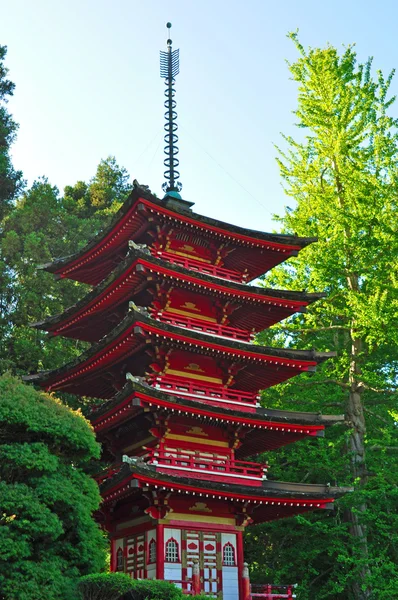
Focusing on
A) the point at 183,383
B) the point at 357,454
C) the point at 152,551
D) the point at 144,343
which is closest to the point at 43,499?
the point at 152,551

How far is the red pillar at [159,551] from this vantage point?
18.6 metres

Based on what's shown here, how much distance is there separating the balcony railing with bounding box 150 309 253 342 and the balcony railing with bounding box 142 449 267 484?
395cm

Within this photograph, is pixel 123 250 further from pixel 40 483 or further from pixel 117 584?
pixel 117 584

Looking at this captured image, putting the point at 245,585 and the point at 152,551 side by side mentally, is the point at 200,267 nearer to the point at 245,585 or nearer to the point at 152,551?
the point at 152,551

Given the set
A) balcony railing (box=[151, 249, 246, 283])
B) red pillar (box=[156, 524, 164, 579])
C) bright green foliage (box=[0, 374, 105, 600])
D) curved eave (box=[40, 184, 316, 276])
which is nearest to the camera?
bright green foliage (box=[0, 374, 105, 600])

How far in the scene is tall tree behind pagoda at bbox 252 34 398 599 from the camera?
2456 cm

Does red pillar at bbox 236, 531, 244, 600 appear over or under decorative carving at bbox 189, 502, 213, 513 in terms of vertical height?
under

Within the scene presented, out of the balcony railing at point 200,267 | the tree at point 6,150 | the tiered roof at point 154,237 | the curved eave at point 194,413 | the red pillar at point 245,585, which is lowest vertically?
the red pillar at point 245,585

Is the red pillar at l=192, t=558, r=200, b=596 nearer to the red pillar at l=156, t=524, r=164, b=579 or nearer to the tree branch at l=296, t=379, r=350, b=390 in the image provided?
the red pillar at l=156, t=524, r=164, b=579

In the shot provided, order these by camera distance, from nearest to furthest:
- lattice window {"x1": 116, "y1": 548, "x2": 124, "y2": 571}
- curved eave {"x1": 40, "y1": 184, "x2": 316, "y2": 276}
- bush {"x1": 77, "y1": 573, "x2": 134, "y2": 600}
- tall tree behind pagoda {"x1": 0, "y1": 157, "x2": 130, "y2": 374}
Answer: bush {"x1": 77, "y1": 573, "x2": 134, "y2": 600} < lattice window {"x1": 116, "y1": 548, "x2": 124, "y2": 571} < curved eave {"x1": 40, "y1": 184, "x2": 316, "y2": 276} < tall tree behind pagoda {"x1": 0, "y1": 157, "x2": 130, "y2": 374}

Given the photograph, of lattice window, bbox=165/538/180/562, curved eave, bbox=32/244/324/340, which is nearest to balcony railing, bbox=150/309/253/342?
curved eave, bbox=32/244/324/340

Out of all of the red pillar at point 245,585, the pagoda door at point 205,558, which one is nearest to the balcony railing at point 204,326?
the pagoda door at point 205,558

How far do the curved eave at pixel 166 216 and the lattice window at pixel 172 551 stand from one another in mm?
9867

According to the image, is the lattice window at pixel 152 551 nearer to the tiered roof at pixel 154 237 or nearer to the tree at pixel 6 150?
the tiered roof at pixel 154 237
